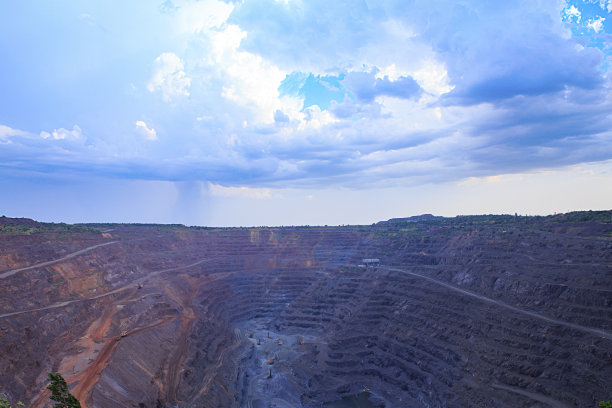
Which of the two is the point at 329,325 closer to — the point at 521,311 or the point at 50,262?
the point at 521,311

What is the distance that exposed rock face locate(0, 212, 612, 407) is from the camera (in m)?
41.9

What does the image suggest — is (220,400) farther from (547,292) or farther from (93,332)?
(547,292)

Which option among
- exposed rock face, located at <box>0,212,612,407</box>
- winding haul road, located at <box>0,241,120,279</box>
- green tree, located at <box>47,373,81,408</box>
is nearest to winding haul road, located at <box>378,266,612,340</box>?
exposed rock face, located at <box>0,212,612,407</box>

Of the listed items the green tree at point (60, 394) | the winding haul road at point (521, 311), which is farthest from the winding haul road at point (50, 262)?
the winding haul road at point (521, 311)

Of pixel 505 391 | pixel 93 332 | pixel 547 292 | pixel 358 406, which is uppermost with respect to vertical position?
pixel 547 292

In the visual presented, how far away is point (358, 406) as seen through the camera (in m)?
51.2

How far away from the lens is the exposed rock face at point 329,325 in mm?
41875

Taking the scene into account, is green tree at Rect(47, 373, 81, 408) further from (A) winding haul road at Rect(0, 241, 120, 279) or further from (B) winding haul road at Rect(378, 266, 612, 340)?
(B) winding haul road at Rect(378, 266, 612, 340)

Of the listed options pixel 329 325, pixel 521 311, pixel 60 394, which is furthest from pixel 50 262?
pixel 521 311

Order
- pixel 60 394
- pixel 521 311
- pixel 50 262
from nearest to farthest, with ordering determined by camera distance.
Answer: pixel 60 394
pixel 521 311
pixel 50 262

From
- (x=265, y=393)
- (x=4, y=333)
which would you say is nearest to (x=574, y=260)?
(x=265, y=393)

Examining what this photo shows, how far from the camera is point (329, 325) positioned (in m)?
76.0

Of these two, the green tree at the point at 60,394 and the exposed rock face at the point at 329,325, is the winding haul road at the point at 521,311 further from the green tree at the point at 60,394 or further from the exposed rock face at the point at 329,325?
the green tree at the point at 60,394

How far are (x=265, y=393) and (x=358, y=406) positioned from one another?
14.3 m
